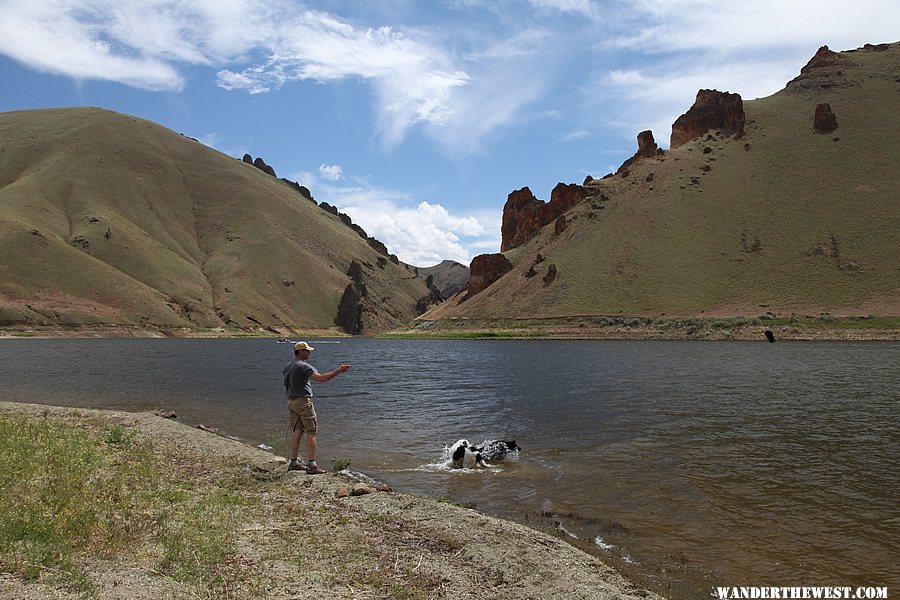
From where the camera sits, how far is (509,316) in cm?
12612

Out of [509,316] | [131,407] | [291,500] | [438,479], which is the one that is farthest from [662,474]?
[509,316]

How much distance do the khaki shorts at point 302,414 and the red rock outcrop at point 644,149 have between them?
16035 centimetres

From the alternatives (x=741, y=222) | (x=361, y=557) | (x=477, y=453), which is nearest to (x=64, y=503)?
(x=361, y=557)

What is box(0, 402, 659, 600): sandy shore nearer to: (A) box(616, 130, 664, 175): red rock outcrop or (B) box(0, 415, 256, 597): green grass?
(B) box(0, 415, 256, 597): green grass

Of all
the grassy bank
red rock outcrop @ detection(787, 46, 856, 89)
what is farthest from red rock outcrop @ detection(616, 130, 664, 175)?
the grassy bank

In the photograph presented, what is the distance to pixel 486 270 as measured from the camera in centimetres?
16188

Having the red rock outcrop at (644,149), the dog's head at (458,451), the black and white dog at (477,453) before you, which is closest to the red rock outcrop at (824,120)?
the red rock outcrop at (644,149)

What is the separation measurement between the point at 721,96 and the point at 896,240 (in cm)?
8736

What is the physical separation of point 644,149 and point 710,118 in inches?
1094

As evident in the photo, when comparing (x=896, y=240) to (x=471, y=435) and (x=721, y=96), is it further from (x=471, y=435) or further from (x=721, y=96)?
(x=471, y=435)

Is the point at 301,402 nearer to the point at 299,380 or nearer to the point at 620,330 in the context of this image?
the point at 299,380

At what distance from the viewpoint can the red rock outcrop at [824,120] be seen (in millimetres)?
141500

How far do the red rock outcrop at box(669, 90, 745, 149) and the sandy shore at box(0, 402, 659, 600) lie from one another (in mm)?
175587

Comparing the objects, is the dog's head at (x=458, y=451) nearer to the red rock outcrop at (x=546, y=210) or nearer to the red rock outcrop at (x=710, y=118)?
the red rock outcrop at (x=546, y=210)
